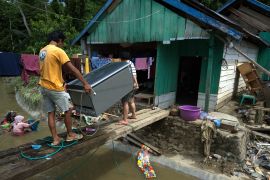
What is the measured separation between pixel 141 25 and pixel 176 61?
1923mm

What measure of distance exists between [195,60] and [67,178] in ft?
26.3

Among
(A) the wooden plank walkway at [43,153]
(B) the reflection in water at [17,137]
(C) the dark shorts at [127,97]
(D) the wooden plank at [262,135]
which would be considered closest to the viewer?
(A) the wooden plank walkway at [43,153]


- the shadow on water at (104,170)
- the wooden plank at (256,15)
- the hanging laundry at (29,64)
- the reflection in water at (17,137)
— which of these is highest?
the wooden plank at (256,15)

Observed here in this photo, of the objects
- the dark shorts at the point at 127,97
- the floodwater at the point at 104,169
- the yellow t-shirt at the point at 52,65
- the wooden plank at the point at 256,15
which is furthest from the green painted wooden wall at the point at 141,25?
the wooden plank at the point at 256,15

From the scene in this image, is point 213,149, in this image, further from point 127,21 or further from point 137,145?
point 127,21

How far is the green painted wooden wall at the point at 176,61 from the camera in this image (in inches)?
287

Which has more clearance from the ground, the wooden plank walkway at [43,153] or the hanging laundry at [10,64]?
the hanging laundry at [10,64]

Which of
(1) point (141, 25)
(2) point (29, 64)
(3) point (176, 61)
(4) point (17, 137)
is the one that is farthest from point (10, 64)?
(3) point (176, 61)

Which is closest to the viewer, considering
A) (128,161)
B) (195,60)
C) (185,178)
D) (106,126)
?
(106,126)

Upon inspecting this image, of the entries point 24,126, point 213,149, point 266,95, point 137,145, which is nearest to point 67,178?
point 137,145

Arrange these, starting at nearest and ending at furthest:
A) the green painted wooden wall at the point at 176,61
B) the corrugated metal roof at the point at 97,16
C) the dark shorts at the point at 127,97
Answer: the dark shorts at the point at 127,97, the green painted wooden wall at the point at 176,61, the corrugated metal roof at the point at 97,16

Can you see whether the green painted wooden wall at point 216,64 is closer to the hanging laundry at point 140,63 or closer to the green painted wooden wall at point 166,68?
the green painted wooden wall at point 166,68

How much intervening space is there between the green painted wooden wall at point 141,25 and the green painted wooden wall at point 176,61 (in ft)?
1.99

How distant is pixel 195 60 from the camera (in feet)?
35.8
